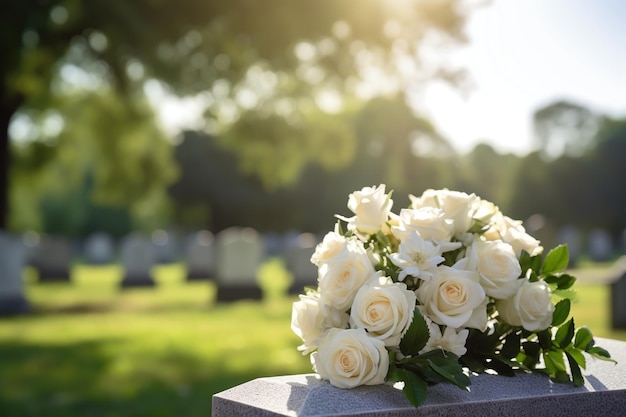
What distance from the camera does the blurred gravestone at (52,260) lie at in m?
23.3

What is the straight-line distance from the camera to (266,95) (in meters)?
20.2

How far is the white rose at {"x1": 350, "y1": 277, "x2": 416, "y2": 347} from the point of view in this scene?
2.27m

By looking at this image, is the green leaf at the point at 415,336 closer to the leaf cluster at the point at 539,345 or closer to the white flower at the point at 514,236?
the leaf cluster at the point at 539,345

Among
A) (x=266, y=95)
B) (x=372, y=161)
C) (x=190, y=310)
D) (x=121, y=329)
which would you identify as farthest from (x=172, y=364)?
(x=372, y=161)

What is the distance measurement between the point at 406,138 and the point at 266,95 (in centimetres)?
3989

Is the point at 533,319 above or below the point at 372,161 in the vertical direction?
below

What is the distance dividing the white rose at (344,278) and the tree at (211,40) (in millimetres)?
9444

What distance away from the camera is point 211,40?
50.1ft

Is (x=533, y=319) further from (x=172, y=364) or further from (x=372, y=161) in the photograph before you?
(x=372, y=161)

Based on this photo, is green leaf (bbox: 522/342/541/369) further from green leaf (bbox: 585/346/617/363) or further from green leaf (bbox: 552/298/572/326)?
green leaf (bbox: 585/346/617/363)

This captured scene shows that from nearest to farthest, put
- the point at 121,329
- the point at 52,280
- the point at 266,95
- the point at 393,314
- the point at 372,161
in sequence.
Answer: the point at 393,314
the point at 121,329
the point at 266,95
the point at 52,280
the point at 372,161

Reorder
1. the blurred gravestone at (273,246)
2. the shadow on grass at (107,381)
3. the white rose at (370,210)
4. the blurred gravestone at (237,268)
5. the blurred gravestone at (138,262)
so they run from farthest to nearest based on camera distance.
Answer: the blurred gravestone at (273,246) → the blurred gravestone at (138,262) → the blurred gravestone at (237,268) → the shadow on grass at (107,381) → the white rose at (370,210)

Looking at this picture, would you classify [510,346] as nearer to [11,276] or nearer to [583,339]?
[583,339]

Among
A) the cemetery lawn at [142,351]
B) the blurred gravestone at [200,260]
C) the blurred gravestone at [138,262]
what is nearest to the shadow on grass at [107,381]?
Result: the cemetery lawn at [142,351]
